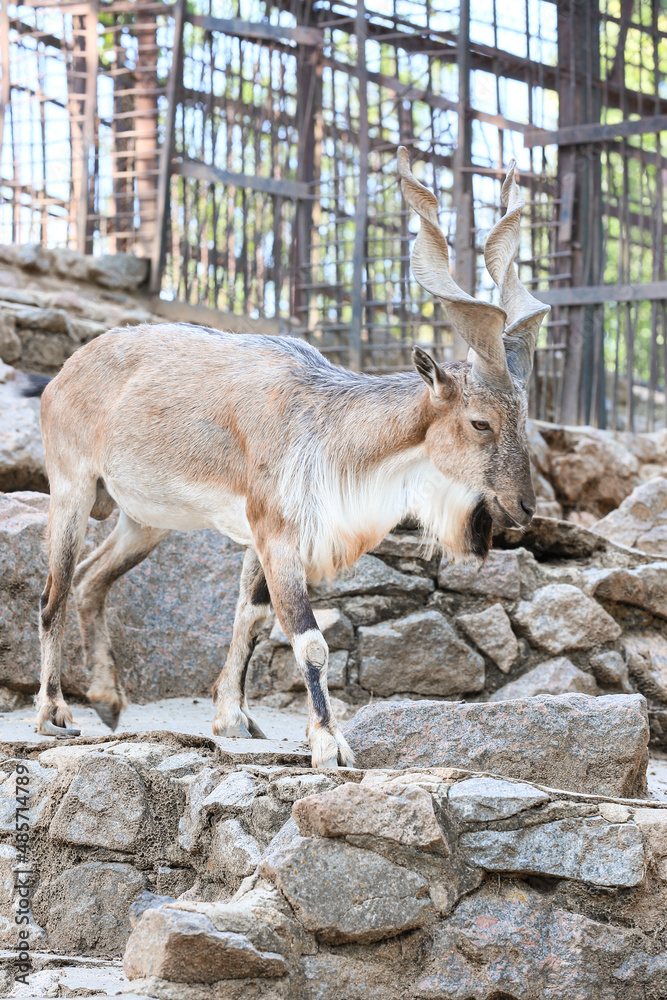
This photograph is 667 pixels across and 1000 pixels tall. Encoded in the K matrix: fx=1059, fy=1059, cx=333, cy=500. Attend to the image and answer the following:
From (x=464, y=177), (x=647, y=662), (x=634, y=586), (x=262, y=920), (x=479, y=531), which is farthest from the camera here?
(x=464, y=177)

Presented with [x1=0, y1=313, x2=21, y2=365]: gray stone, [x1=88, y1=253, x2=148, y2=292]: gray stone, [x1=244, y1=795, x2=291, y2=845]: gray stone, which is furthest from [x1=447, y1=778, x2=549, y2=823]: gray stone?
[x1=88, y1=253, x2=148, y2=292]: gray stone

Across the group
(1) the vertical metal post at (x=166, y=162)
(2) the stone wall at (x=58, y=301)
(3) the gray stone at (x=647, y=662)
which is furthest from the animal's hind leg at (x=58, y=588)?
(1) the vertical metal post at (x=166, y=162)

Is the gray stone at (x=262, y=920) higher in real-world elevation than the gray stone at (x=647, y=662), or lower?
lower

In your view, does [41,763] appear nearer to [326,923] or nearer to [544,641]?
[326,923]

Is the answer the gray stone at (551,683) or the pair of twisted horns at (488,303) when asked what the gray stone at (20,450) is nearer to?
the gray stone at (551,683)

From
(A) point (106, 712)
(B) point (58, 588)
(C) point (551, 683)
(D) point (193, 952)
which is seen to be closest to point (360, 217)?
(C) point (551, 683)

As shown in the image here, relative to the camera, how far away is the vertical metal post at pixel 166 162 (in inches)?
378

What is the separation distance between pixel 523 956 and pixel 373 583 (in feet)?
7.95

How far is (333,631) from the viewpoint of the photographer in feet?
17.2

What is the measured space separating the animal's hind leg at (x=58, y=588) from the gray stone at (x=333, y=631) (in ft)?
3.58

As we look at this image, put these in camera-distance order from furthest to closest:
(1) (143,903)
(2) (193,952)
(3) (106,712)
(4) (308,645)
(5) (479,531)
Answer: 1. (3) (106,712)
2. (5) (479,531)
3. (4) (308,645)
4. (1) (143,903)
5. (2) (193,952)

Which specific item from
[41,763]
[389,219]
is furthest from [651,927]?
[389,219]

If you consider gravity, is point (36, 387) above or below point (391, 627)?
above
